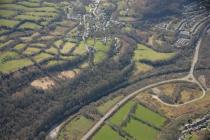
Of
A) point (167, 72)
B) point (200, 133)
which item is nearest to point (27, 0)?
point (167, 72)

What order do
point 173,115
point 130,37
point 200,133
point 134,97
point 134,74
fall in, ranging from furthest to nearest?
1. point 130,37
2. point 134,74
3. point 134,97
4. point 173,115
5. point 200,133

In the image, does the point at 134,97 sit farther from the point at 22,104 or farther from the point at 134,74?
the point at 22,104

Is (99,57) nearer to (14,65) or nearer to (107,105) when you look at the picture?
(107,105)

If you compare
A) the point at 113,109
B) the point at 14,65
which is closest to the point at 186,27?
the point at 113,109

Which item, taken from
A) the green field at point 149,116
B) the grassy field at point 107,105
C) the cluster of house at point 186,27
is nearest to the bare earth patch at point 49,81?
the grassy field at point 107,105

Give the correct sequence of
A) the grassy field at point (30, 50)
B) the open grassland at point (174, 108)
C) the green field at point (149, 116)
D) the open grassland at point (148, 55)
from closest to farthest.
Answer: the green field at point (149, 116)
the open grassland at point (174, 108)
the grassy field at point (30, 50)
the open grassland at point (148, 55)

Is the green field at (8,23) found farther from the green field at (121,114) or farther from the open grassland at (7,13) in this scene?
the green field at (121,114)

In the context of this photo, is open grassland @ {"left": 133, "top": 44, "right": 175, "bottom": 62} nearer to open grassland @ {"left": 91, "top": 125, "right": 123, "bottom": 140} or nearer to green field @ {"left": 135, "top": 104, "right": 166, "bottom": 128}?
green field @ {"left": 135, "top": 104, "right": 166, "bottom": 128}
